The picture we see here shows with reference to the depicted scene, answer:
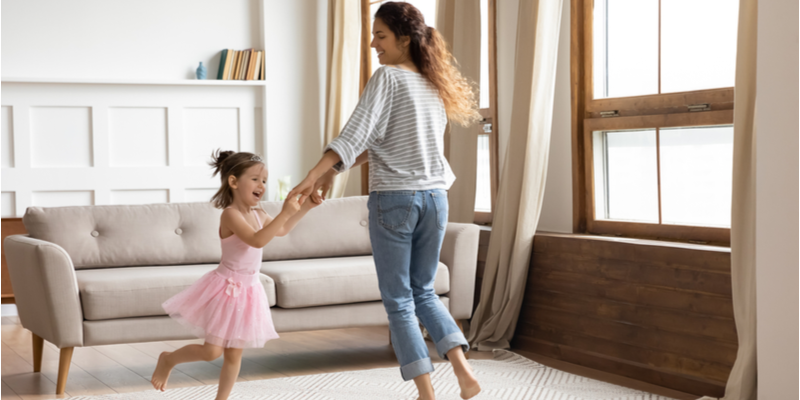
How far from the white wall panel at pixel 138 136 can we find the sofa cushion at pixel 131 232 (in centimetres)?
203

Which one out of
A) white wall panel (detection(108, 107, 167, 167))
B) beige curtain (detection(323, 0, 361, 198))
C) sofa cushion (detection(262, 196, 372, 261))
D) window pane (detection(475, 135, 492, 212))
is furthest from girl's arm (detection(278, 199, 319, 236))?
white wall panel (detection(108, 107, 167, 167))

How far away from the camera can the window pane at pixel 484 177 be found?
4312 mm

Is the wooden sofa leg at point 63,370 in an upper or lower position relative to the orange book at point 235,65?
lower

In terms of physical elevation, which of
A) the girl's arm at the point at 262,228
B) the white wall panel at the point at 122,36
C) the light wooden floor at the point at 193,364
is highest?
the white wall panel at the point at 122,36

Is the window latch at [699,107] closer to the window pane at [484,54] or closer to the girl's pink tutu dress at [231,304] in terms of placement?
the window pane at [484,54]

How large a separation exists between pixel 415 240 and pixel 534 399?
32.2 inches

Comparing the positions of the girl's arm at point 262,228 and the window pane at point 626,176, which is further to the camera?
the window pane at point 626,176

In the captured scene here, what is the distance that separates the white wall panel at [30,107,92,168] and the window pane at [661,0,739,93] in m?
3.86

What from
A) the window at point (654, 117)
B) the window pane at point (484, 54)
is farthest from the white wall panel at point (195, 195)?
the window at point (654, 117)

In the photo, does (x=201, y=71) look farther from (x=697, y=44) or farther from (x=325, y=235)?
(x=697, y=44)

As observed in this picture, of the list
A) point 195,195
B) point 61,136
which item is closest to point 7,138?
point 61,136

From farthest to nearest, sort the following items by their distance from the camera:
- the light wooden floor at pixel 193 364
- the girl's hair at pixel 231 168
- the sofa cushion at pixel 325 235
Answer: the sofa cushion at pixel 325 235, the light wooden floor at pixel 193 364, the girl's hair at pixel 231 168

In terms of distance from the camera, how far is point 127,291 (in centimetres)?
302

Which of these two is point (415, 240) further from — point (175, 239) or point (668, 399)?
point (175, 239)
